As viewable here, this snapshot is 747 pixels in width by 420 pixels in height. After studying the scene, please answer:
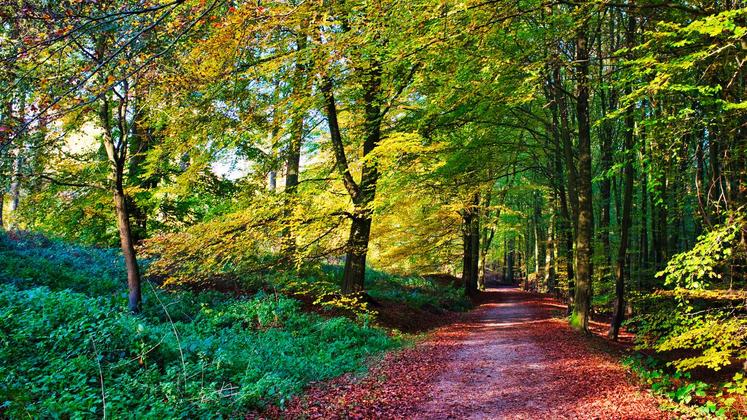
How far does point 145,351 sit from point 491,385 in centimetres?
551

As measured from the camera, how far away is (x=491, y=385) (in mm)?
7328

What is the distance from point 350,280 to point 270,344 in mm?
4032

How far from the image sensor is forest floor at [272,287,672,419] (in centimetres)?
595

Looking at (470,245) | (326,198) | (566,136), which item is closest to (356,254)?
(326,198)

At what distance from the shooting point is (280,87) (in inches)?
378

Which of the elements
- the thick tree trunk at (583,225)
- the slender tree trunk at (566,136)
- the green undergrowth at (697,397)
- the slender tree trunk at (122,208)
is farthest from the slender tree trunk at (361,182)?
the green undergrowth at (697,397)

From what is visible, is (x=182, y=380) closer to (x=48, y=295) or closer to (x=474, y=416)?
(x=48, y=295)

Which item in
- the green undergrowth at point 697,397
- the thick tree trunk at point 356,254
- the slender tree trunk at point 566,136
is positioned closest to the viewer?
the green undergrowth at point 697,397

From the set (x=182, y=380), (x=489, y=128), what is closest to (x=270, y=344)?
(x=182, y=380)

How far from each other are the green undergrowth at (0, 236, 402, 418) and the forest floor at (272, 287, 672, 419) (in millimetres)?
658

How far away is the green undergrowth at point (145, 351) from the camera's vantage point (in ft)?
15.1

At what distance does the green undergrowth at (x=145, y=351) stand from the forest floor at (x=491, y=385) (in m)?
0.66

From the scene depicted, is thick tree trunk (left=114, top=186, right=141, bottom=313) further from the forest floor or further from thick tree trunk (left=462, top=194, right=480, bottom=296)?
thick tree trunk (left=462, top=194, right=480, bottom=296)

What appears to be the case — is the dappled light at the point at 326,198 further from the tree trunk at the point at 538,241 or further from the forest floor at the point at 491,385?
the tree trunk at the point at 538,241
